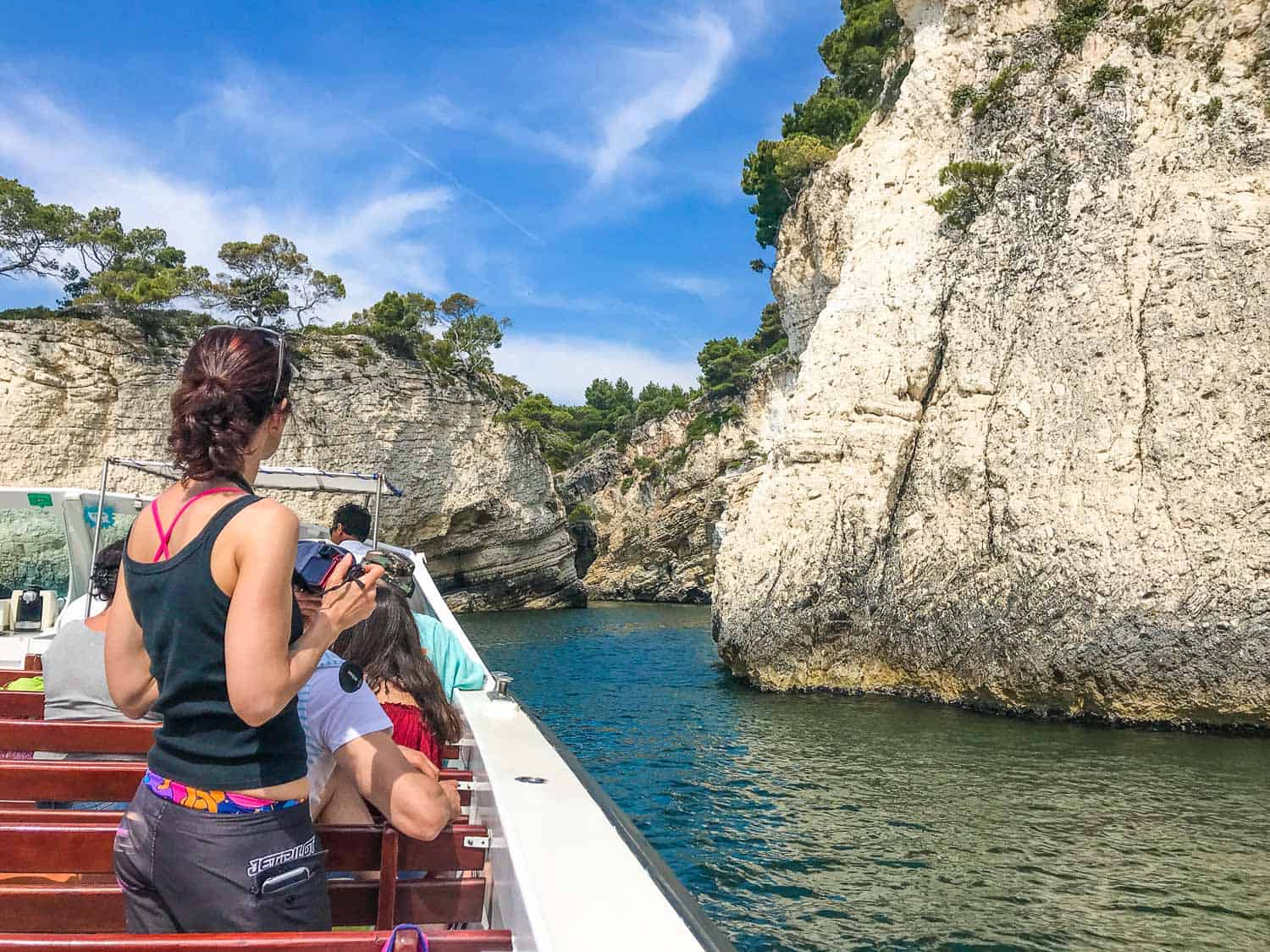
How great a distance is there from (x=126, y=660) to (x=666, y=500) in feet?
149

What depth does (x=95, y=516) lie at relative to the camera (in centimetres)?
826

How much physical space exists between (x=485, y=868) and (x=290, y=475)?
794cm

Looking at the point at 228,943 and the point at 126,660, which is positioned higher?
the point at 126,660

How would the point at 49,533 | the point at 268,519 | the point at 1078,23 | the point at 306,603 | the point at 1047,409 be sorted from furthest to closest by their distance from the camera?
the point at 49,533, the point at 1078,23, the point at 1047,409, the point at 306,603, the point at 268,519

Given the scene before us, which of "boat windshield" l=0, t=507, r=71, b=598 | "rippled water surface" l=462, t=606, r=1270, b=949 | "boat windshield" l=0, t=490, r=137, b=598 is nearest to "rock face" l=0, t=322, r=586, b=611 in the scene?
"boat windshield" l=0, t=507, r=71, b=598

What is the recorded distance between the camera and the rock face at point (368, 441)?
29703 millimetres

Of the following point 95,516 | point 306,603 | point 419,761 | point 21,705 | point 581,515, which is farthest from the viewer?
point 581,515

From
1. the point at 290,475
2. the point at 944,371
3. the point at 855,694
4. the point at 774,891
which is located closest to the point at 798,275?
the point at 944,371

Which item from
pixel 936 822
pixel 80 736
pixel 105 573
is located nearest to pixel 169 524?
pixel 80 736

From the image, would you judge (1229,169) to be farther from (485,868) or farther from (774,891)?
(485,868)

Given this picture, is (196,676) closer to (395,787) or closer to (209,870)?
(209,870)

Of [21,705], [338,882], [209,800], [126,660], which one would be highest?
[126,660]

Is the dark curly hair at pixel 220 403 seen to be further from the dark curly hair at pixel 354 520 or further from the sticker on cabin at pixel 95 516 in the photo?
the sticker on cabin at pixel 95 516

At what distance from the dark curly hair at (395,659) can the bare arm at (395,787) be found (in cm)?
60
